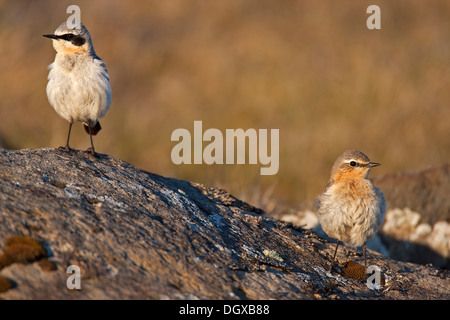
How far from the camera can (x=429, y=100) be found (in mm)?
19203

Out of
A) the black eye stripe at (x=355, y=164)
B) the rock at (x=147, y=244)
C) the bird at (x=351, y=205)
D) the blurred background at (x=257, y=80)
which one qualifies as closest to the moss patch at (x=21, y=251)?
the rock at (x=147, y=244)

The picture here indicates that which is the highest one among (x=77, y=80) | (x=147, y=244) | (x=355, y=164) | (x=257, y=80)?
(x=257, y=80)

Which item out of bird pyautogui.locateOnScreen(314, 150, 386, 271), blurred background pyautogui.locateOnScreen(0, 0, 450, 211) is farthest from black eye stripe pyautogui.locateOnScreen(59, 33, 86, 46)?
blurred background pyautogui.locateOnScreen(0, 0, 450, 211)

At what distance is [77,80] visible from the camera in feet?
26.1

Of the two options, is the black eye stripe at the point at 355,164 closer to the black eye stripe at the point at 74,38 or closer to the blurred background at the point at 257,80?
the black eye stripe at the point at 74,38

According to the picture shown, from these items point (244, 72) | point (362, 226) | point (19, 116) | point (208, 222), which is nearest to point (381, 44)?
point (244, 72)

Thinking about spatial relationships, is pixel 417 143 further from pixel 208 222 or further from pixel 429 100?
pixel 208 222

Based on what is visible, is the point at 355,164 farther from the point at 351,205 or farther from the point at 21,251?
the point at 21,251

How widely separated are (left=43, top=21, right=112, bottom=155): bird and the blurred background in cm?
495

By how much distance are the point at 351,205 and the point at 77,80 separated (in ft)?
12.6

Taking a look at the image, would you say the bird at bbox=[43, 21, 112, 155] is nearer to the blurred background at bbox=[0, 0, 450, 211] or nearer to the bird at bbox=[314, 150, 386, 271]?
the bird at bbox=[314, 150, 386, 271]

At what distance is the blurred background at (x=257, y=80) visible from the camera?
16.6 meters

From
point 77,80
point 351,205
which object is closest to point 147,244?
point 351,205

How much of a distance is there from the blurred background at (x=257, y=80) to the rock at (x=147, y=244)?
5246 millimetres
